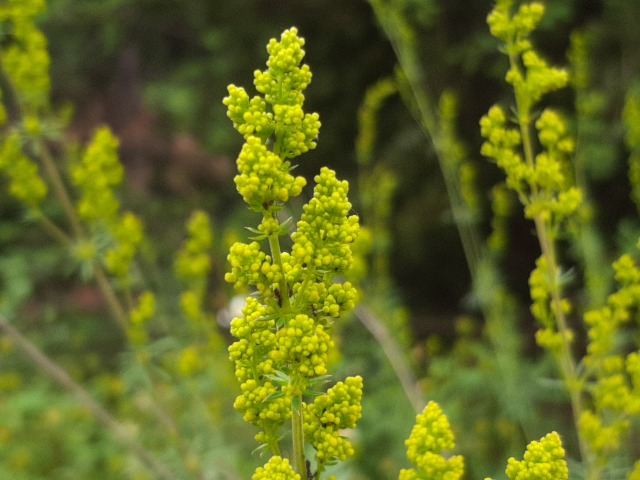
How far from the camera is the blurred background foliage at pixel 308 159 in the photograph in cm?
564

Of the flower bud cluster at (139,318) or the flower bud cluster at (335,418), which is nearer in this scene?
the flower bud cluster at (335,418)

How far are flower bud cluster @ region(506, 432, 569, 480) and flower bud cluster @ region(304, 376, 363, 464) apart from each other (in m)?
0.29

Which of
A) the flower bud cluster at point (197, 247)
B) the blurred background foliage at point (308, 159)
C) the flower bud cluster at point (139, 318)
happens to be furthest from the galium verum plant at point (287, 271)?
the blurred background foliage at point (308, 159)

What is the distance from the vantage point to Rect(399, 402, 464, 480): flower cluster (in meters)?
1.26

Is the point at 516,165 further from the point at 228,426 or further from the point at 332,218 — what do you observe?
the point at 228,426

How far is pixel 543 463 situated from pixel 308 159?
663 centimetres

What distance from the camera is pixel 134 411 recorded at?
20.0 feet

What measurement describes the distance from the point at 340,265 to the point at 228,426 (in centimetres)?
420

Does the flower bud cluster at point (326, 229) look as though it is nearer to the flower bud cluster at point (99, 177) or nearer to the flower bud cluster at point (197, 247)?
the flower bud cluster at point (99, 177)

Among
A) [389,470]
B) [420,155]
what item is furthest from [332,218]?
[420,155]

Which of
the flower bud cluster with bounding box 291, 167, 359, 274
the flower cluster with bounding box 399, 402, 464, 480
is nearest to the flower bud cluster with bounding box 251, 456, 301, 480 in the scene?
the flower cluster with bounding box 399, 402, 464, 480

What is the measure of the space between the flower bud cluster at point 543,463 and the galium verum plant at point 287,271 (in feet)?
1.00

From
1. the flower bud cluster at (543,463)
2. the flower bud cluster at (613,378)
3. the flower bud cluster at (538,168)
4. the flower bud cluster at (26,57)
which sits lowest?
the flower bud cluster at (543,463)

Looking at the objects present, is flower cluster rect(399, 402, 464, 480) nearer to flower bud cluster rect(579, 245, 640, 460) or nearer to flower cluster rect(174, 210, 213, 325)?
flower bud cluster rect(579, 245, 640, 460)
